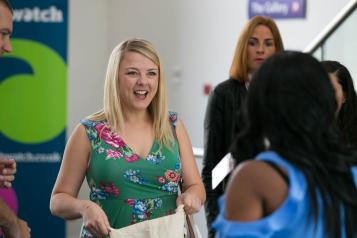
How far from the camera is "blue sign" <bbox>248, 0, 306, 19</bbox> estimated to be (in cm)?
652

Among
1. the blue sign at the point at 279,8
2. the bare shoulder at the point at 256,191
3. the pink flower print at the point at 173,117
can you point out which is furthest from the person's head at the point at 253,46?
the blue sign at the point at 279,8

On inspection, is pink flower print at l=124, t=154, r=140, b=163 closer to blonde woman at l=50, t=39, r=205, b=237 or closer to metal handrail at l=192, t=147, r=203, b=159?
blonde woman at l=50, t=39, r=205, b=237

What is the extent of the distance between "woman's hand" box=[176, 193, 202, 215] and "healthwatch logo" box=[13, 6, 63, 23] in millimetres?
3655

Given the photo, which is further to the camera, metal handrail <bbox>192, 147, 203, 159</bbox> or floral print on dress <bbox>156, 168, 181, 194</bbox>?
metal handrail <bbox>192, 147, 203, 159</bbox>

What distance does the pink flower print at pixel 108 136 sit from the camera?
2826 millimetres

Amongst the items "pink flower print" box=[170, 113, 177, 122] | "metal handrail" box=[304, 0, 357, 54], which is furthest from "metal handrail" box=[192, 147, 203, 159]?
"pink flower print" box=[170, 113, 177, 122]

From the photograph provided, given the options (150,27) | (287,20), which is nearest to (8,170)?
(287,20)

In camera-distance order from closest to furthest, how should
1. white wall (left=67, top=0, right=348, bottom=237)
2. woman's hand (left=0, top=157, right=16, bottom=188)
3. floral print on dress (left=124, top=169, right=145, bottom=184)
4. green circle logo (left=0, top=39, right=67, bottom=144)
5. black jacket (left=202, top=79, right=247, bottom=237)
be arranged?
woman's hand (left=0, top=157, right=16, bottom=188), floral print on dress (left=124, top=169, right=145, bottom=184), black jacket (left=202, top=79, right=247, bottom=237), green circle logo (left=0, top=39, right=67, bottom=144), white wall (left=67, top=0, right=348, bottom=237)

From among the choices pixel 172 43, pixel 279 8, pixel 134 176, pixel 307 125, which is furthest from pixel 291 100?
pixel 172 43

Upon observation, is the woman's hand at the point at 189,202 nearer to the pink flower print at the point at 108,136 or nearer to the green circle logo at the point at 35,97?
the pink flower print at the point at 108,136

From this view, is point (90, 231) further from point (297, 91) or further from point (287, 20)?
point (287, 20)

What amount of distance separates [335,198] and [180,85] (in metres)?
5.66

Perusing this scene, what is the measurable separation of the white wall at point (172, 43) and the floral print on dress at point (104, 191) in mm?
4199

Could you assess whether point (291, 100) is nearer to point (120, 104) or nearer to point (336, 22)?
point (120, 104)
